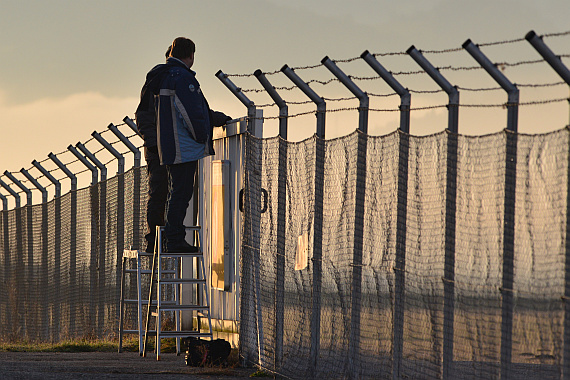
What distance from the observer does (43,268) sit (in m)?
15.3

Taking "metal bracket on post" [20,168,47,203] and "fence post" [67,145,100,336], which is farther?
"metal bracket on post" [20,168,47,203]

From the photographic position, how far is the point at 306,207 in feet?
24.8

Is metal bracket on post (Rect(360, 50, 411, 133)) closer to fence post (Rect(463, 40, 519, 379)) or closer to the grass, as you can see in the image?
fence post (Rect(463, 40, 519, 379))

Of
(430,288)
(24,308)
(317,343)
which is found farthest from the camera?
(24,308)

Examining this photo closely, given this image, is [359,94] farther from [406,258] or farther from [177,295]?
[177,295]

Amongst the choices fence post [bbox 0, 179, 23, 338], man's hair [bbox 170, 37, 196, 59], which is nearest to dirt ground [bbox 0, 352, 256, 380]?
man's hair [bbox 170, 37, 196, 59]

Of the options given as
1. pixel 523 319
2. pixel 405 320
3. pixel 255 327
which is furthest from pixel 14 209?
pixel 523 319

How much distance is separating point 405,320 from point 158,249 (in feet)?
11.6

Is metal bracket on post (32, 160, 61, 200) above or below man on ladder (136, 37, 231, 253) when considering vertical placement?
below

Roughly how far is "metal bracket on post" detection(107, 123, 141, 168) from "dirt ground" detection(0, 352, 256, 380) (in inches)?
109

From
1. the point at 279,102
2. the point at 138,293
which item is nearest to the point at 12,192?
the point at 138,293

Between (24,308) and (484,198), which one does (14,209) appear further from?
(484,198)

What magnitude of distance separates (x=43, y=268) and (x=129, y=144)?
3.95m

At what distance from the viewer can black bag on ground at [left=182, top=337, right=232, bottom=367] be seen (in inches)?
335
